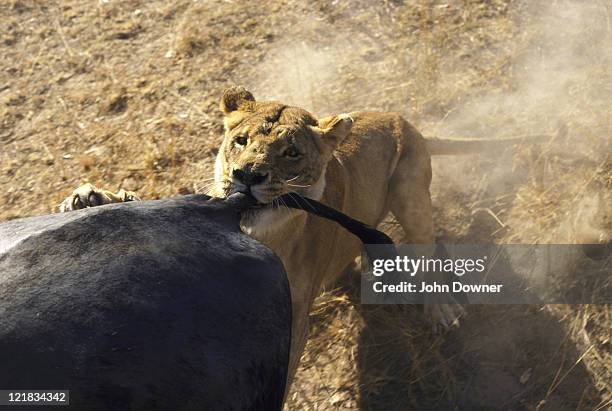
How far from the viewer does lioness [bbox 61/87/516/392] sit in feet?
11.4

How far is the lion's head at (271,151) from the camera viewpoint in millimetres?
3383

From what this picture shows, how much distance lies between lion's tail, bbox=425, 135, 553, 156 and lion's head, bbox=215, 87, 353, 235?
1478mm

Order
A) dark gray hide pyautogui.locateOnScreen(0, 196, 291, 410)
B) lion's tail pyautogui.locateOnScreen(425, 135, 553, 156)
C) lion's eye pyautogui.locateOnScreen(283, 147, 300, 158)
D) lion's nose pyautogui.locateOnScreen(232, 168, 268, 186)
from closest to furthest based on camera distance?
dark gray hide pyautogui.locateOnScreen(0, 196, 291, 410) < lion's nose pyautogui.locateOnScreen(232, 168, 268, 186) < lion's eye pyautogui.locateOnScreen(283, 147, 300, 158) < lion's tail pyautogui.locateOnScreen(425, 135, 553, 156)

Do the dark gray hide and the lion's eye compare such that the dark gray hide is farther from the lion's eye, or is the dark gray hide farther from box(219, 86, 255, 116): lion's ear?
box(219, 86, 255, 116): lion's ear

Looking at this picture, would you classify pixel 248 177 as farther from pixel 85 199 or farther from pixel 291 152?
pixel 85 199

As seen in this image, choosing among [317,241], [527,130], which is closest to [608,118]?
[527,130]

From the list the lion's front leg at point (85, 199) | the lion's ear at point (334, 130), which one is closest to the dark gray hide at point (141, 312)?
the lion's front leg at point (85, 199)

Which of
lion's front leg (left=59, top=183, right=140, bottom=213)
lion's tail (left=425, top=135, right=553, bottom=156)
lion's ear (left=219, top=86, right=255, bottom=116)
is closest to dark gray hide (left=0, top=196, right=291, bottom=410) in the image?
lion's front leg (left=59, top=183, right=140, bottom=213)

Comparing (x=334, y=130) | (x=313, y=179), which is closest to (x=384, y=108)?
(x=334, y=130)

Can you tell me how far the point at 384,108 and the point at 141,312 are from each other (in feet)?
15.3

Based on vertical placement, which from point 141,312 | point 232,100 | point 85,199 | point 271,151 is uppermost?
point 232,100

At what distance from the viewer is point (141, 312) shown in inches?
72.9

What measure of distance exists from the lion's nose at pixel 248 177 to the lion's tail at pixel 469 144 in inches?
88.6

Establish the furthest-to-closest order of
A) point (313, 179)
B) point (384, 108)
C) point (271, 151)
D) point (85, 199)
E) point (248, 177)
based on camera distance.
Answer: point (384, 108), point (313, 179), point (271, 151), point (248, 177), point (85, 199)
